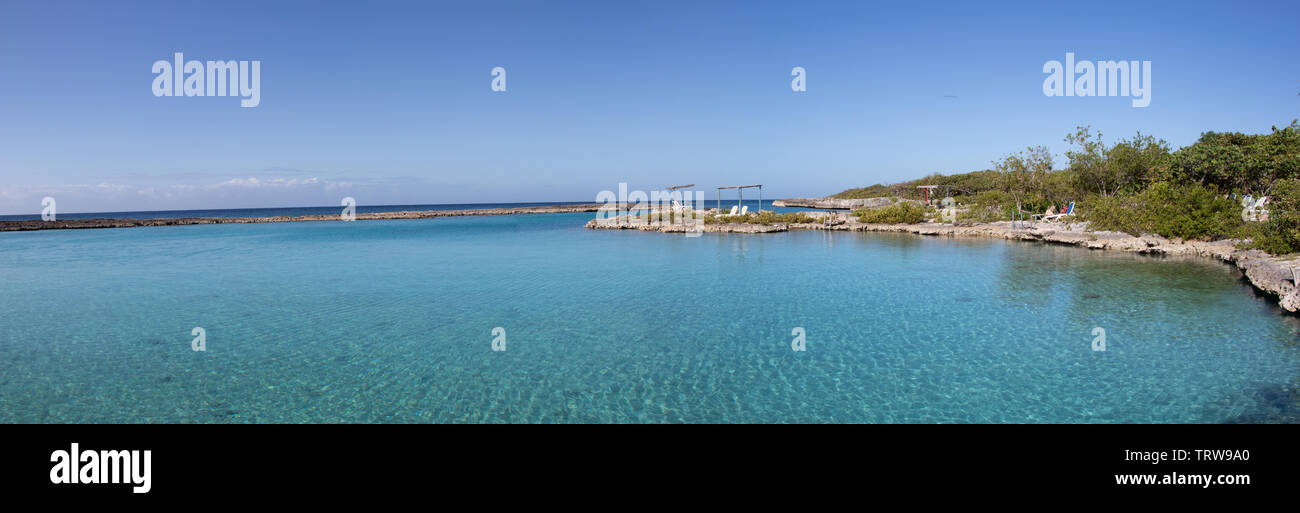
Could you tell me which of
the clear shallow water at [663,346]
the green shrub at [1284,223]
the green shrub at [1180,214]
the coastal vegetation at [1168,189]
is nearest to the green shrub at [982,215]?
the coastal vegetation at [1168,189]

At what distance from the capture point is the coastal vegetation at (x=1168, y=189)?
1596 centimetres

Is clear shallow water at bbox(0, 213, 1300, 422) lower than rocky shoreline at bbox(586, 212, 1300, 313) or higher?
lower

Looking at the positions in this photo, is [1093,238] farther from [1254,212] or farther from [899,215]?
[899,215]

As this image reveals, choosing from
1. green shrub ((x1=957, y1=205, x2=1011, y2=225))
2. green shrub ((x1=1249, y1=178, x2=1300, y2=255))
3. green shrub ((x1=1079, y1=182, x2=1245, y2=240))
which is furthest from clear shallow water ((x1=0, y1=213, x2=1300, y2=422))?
green shrub ((x1=957, y1=205, x2=1011, y2=225))

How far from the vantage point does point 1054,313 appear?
35.0ft

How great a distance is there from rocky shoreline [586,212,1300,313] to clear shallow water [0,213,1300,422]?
0.52 m

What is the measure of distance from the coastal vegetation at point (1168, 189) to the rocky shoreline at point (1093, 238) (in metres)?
0.54

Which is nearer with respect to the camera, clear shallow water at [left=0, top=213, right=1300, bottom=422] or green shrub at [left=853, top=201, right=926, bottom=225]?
clear shallow water at [left=0, top=213, right=1300, bottom=422]

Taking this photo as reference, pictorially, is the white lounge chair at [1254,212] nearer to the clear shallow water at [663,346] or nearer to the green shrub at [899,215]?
the clear shallow water at [663,346]

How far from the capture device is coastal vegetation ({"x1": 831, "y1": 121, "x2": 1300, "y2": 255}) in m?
16.0

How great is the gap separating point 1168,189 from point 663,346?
68.6 feet

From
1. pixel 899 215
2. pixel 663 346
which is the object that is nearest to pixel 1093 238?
pixel 899 215

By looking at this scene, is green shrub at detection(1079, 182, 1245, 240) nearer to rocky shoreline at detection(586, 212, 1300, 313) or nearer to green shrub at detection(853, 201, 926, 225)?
rocky shoreline at detection(586, 212, 1300, 313)
